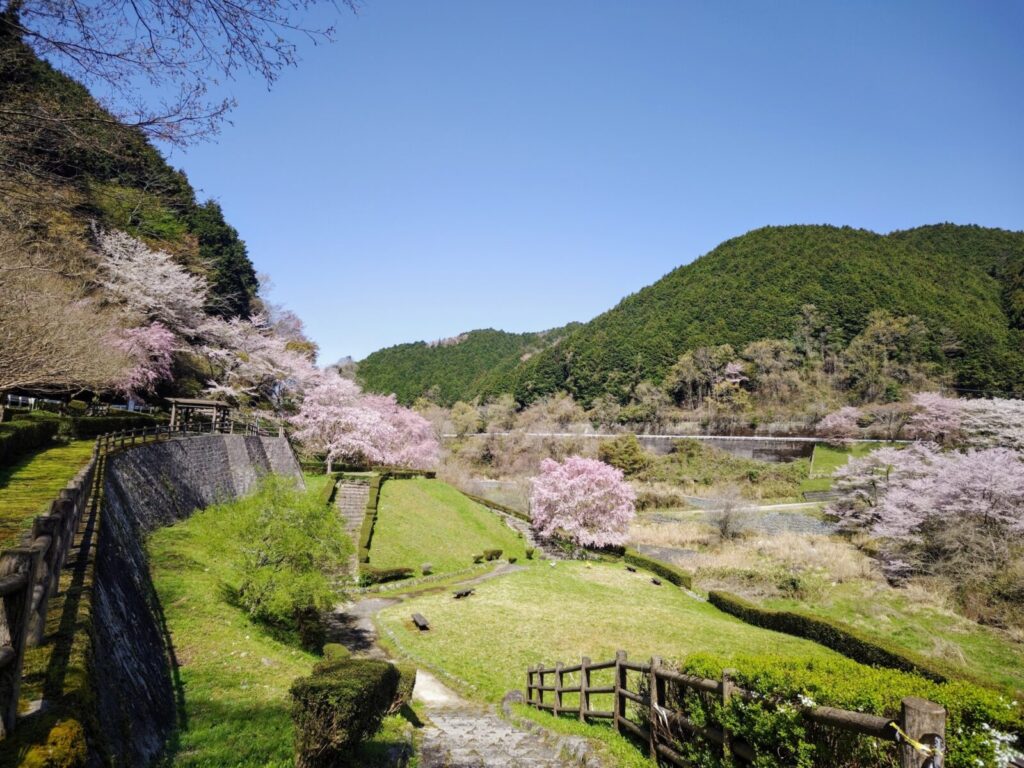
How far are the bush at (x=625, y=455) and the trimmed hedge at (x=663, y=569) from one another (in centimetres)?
2101

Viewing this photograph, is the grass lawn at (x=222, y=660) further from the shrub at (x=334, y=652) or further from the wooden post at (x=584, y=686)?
the wooden post at (x=584, y=686)

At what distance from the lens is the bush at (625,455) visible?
51625 mm

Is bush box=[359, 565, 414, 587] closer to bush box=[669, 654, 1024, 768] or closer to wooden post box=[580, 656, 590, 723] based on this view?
wooden post box=[580, 656, 590, 723]

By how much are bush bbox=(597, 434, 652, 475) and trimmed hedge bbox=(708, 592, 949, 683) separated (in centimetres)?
2835

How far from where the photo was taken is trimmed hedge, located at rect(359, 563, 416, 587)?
68.5ft

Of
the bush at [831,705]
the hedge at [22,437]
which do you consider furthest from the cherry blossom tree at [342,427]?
the bush at [831,705]

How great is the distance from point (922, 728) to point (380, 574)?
2078 centimetres

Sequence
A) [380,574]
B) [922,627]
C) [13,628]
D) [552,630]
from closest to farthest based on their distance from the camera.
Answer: [13,628]
[552,630]
[922,627]
[380,574]

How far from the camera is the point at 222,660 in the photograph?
866 cm

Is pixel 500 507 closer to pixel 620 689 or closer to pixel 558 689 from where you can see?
pixel 558 689

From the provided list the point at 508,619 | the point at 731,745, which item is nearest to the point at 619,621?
the point at 508,619

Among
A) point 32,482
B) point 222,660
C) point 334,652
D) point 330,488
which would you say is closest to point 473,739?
point 334,652

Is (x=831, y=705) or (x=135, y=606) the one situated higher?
(x=831, y=705)

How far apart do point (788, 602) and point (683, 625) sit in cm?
840
